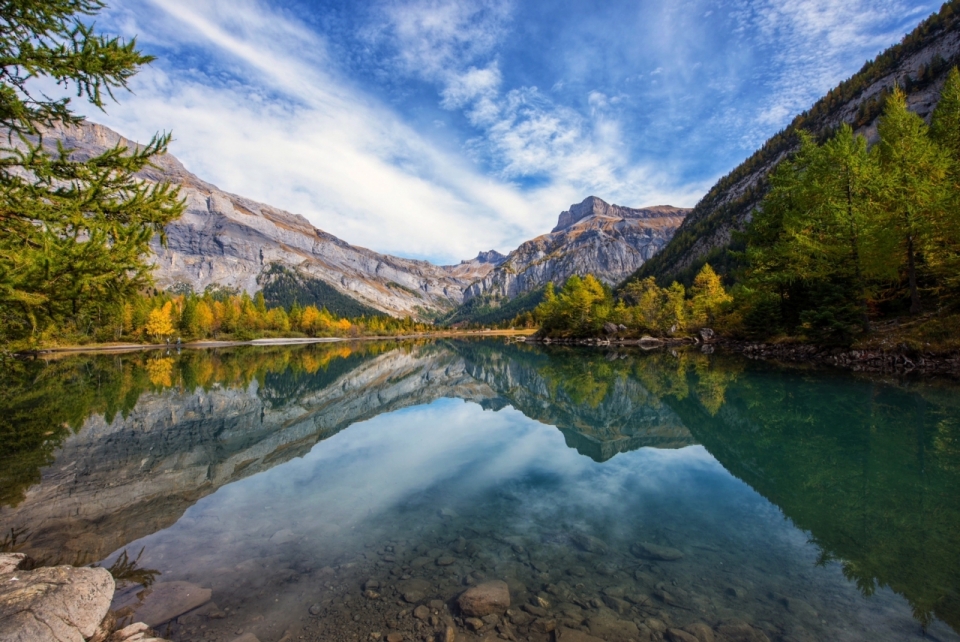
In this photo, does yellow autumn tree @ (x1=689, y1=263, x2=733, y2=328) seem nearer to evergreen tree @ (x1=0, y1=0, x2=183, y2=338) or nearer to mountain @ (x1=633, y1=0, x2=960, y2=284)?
mountain @ (x1=633, y1=0, x2=960, y2=284)

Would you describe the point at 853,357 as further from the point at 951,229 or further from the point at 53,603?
the point at 53,603

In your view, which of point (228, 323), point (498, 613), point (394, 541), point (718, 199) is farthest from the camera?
point (718, 199)

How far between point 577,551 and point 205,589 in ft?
21.9

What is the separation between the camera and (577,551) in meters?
7.89

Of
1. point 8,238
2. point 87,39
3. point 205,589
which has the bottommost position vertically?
point 205,589

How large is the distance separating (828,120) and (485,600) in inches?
6110

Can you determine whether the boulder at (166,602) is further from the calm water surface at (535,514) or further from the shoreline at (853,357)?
the shoreline at (853,357)

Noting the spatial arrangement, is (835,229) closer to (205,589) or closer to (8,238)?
(205,589)

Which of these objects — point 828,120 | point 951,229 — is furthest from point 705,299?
point 828,120

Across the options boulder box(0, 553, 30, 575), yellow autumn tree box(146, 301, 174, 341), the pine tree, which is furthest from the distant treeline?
the pine tree

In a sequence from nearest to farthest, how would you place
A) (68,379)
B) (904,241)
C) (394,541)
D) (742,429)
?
(394,541) < (742,429) < (904,241) < (68,379)

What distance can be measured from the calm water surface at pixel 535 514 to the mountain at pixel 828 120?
38.3 meters

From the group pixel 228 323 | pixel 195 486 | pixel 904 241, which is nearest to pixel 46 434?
pixel 195 486

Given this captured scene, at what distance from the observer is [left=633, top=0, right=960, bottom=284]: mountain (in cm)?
8125
